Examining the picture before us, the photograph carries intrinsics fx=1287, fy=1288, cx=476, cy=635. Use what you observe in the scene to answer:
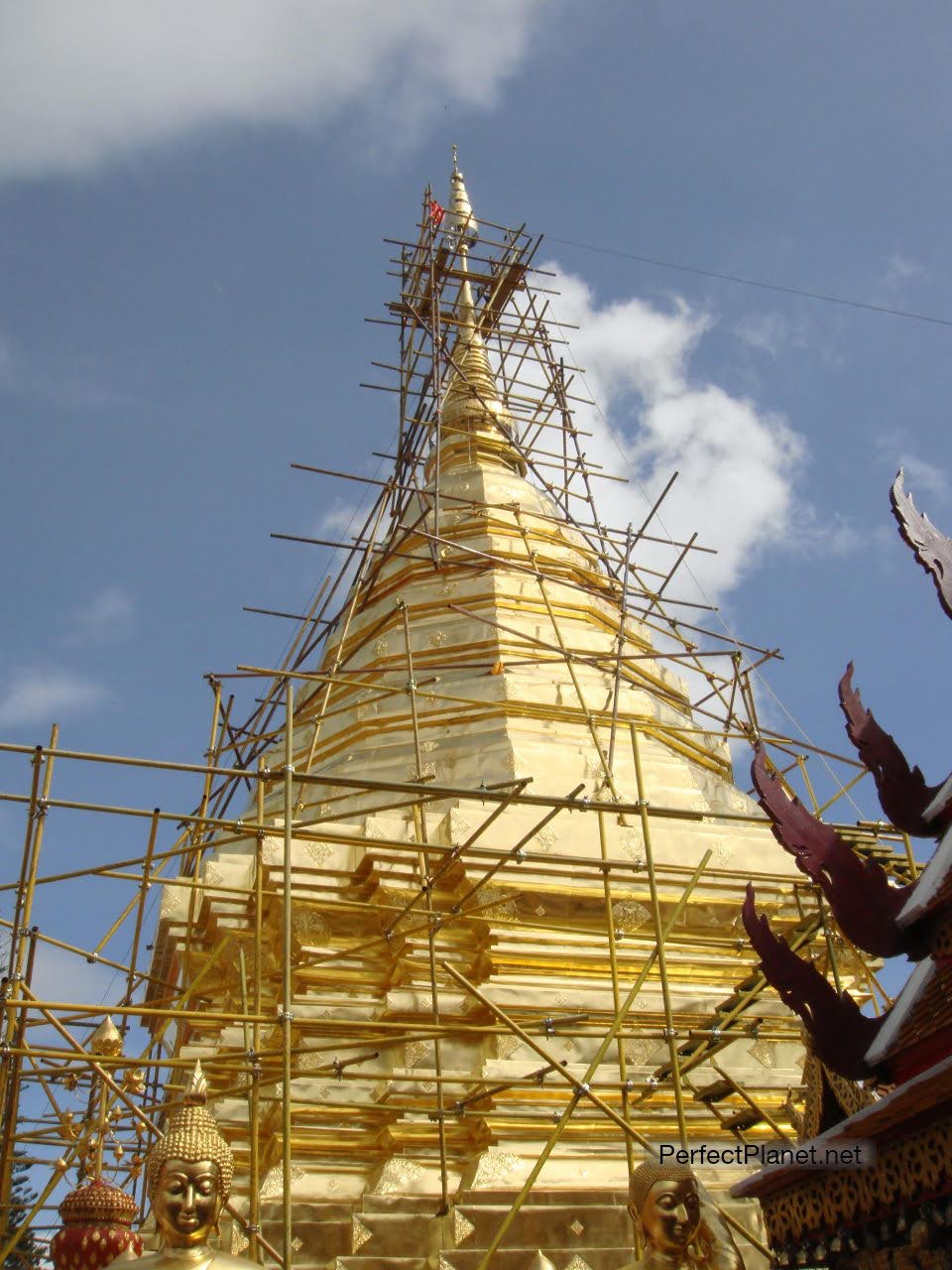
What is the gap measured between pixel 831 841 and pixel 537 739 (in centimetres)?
714

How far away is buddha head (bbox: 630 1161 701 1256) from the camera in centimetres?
480

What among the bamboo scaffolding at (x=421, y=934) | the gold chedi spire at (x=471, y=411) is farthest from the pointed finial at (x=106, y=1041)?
the gold chedi spire at (x=471, y=411)

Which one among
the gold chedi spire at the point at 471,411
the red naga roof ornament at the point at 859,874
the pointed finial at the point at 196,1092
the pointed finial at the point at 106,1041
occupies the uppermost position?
the gold chedi spire at the point at 471,411

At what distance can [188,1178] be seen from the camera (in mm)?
4875

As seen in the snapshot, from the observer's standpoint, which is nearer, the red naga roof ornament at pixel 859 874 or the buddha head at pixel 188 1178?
the buddha head at pixel 188 1178

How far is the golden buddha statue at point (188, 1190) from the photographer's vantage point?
15.2 feet

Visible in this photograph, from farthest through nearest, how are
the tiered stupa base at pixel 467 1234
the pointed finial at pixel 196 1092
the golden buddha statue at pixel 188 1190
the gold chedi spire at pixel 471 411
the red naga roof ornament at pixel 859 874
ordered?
the gold chedi spire at pixel 471 411
the tiered stupa base at pixel 467 1234
the pointed finial at pixel 196 1092
the red naga roof ornament at pixel 859 874
the golden buddha statue at pixel 188 1190

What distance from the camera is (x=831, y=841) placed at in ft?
18.5

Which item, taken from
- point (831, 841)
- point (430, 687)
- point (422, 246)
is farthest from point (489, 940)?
point (422, 246)

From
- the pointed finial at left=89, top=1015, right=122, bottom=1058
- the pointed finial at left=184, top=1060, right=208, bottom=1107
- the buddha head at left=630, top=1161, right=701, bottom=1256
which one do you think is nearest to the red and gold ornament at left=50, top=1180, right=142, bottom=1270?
the pointed finial at left=184, top=1060, right=208, bottom=1107

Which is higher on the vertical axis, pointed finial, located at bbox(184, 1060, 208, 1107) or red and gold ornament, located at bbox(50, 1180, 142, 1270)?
pointed finial, located at bbox(184, 1060, 208, 1107)

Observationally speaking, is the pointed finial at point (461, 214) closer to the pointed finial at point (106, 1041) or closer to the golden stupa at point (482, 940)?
the golden stupa at point (482, 940)

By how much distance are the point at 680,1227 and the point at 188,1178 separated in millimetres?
1859

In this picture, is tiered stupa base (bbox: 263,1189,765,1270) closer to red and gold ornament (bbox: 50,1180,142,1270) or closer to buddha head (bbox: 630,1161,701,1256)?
red and gold ornament (bbox: 50,1180,142,1270)
